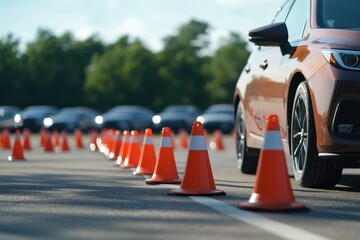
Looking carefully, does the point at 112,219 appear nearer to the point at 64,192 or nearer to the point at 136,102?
the point at 64,192

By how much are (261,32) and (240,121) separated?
3032 mm

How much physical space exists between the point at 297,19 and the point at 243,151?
2.36 meters

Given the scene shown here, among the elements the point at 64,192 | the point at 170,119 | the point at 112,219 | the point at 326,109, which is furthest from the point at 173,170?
the point at 170,119

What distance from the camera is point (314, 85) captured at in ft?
28.8

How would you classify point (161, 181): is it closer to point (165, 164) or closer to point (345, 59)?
point (165, 164)

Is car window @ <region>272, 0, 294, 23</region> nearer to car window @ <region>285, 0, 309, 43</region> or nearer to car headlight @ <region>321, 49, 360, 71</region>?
car window @ <region>285, 0, 309, 43</region>

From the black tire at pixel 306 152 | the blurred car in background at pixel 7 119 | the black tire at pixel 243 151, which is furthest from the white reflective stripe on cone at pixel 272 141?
the blurred car in background at pixel 7 119

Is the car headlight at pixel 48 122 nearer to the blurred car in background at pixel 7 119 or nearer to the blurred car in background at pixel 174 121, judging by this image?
the blurred car in background at pixel 7 119

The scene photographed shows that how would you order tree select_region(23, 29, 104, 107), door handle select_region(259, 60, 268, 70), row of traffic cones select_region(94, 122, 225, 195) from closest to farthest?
row of traffic cones select_region(94, 122, 225, 195), door handle select_region(259, 60, 268, 70), tree select_region(23, 29, 104, 107)

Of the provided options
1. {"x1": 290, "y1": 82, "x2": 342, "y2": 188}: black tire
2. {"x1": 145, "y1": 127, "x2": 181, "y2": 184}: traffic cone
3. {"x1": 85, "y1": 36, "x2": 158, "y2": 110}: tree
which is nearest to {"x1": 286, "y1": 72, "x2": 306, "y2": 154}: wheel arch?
{"x1": 290, "y1": 82, "x2": 342, "y2": 188}: black tire

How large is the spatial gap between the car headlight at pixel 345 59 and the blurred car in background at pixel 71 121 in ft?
140

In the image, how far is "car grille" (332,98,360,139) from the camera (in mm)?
8531

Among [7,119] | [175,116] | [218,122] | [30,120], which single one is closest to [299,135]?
[218,122]

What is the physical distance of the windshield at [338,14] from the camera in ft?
30.6
